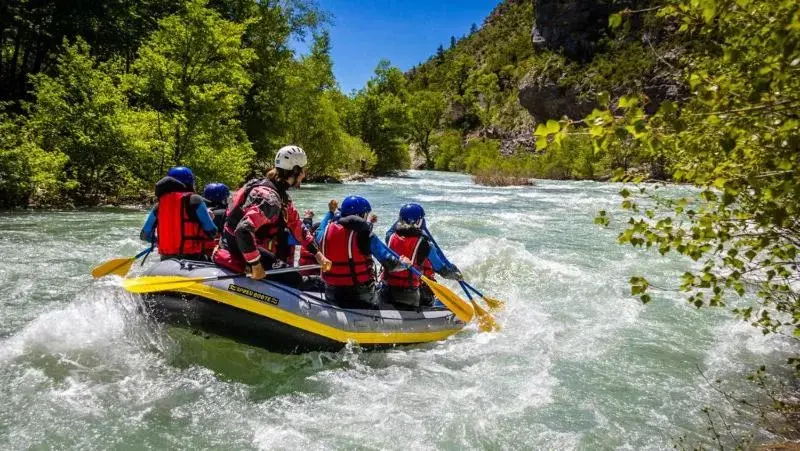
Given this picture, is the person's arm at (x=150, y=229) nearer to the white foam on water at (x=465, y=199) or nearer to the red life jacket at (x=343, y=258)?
the red life jacket at (x=343, y=258)

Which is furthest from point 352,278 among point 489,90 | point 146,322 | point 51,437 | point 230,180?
point 489,90

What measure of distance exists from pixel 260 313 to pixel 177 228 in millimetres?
1625

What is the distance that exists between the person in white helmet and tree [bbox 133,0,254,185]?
12.1 m

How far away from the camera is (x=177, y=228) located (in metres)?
5.79

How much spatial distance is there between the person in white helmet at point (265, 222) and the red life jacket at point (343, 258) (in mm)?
153

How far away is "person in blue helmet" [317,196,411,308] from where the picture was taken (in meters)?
5.23

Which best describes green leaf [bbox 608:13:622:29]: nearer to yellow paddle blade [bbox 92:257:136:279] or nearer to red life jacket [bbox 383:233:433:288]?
red life jacket [bbox 383:233:433:288]

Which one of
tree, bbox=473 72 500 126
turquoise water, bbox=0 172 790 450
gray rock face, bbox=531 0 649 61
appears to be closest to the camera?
turquoise water, bbox=0 172 790 450

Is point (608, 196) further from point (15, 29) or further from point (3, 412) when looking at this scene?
point (15, 29)

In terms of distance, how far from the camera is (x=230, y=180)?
17.5m

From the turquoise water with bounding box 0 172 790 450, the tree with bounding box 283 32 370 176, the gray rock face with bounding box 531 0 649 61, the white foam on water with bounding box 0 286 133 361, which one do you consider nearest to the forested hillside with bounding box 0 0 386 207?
the tree with bounding box 283 32 370 176

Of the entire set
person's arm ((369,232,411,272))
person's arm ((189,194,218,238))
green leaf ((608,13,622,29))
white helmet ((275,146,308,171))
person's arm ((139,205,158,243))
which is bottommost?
person's arm ((369,232,411,272))

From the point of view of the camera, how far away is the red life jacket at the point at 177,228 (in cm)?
570

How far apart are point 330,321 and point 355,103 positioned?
4276 cm
